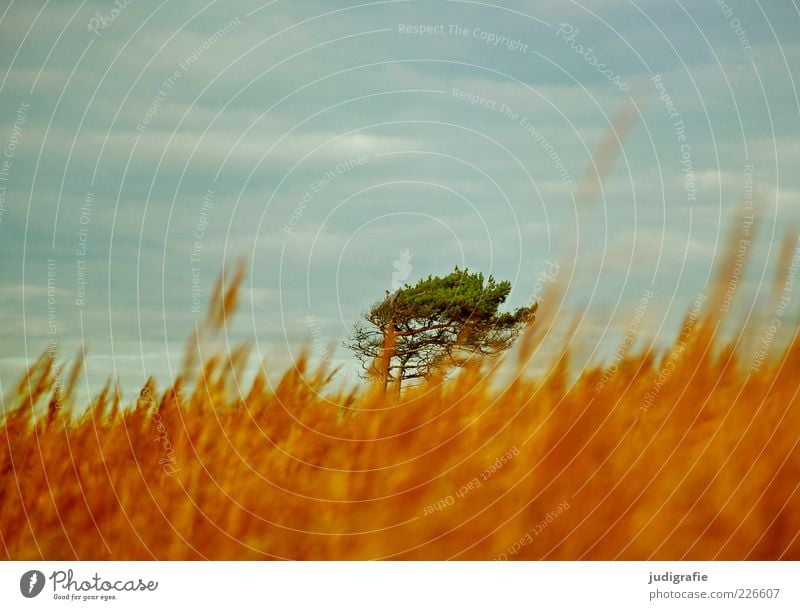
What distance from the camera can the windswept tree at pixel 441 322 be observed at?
6.06 metres

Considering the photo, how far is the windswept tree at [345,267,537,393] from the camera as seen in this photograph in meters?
6.06

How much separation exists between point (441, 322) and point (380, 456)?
383 cm

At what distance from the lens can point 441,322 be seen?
749cm

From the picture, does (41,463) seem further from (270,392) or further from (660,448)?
(660,448)

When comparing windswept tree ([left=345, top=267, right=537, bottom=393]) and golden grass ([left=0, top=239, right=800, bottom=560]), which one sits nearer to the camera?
golden grass ([left=0, top=239, right=800, bottom=560])

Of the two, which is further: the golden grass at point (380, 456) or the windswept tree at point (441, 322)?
the windswept tree at point (441, 322)

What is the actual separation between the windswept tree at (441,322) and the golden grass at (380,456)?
1.58 m

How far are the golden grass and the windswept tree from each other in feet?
5.19

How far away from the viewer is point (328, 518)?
3836mm

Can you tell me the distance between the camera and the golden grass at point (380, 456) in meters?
3.72

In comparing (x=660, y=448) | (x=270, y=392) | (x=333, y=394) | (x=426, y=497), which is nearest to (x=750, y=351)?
(x=660, y=448)

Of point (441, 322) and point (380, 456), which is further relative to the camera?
point (441, 322)
